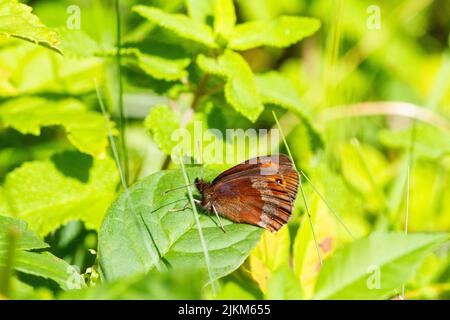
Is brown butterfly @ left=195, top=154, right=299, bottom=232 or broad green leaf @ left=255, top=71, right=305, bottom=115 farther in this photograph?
broad green leaf @ left=255, top=71, right=305, bottom=115

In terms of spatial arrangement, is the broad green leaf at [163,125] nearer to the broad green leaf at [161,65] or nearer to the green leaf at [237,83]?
the broad green leaf at [161,65]

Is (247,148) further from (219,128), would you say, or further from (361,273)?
(361,273)

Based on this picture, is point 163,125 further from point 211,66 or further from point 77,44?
point 77,44

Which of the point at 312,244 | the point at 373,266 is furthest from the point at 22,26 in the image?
the point at 373,266

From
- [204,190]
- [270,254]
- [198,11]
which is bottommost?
[270,254]

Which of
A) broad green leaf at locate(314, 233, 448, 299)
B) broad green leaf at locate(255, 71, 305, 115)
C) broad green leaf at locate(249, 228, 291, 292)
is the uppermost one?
broad green leaf at locate(255, 71, 305, 115)

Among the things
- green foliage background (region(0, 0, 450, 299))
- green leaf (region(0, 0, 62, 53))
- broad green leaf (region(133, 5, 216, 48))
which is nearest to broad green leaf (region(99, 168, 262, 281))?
green foliage background (region(0, 0, 450, 299))

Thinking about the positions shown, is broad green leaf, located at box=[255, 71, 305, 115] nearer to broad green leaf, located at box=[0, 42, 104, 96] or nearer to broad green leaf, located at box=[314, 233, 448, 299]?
broad green leaf, located at box=[0, 42, 104, 96]
